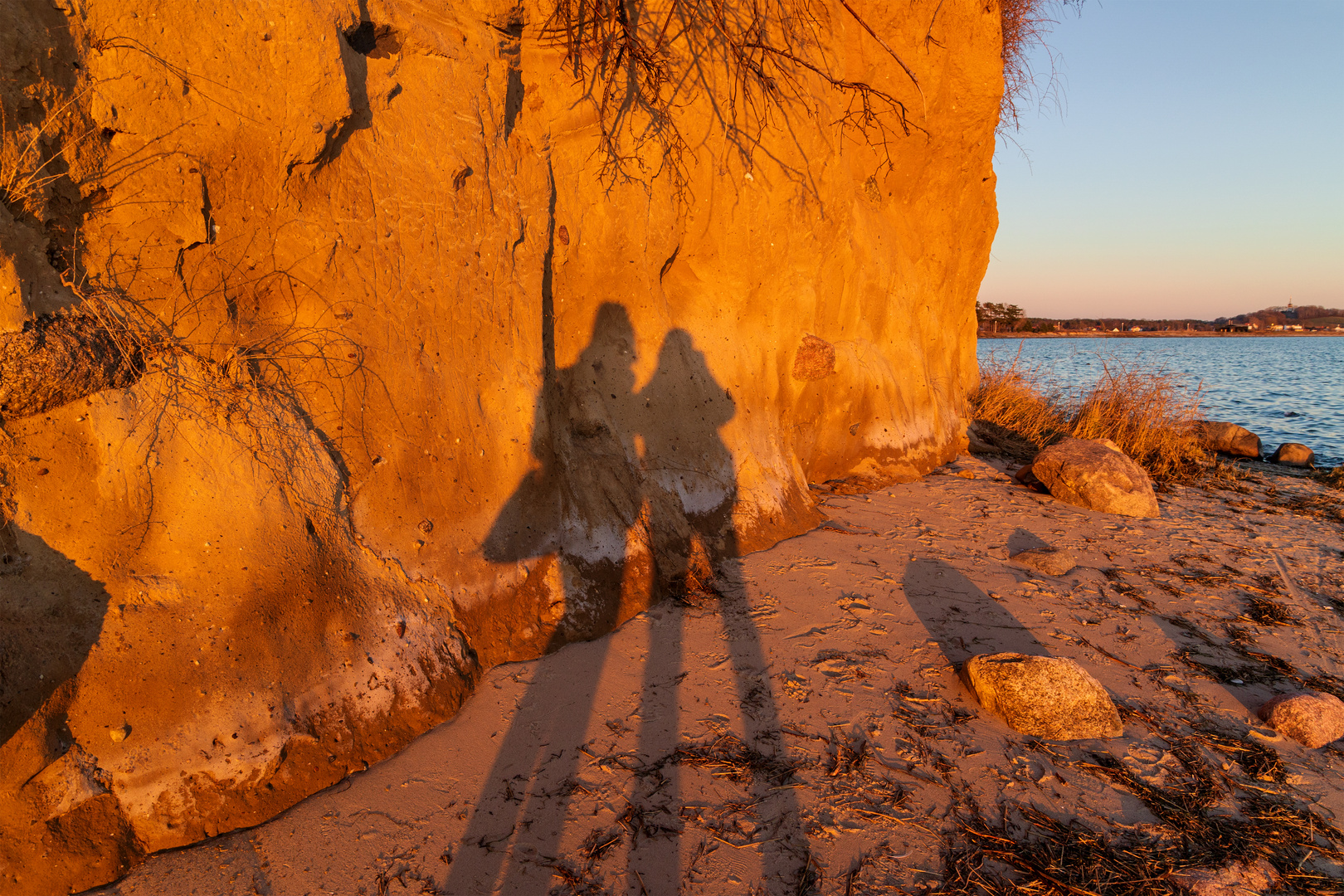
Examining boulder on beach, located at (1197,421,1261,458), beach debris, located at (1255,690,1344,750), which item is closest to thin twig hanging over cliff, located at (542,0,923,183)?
beach debris, located at (1255,690,1344,750)

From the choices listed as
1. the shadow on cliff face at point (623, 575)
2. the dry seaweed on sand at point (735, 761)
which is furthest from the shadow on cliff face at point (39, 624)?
the dry seaweed on sand at point (735, 761)

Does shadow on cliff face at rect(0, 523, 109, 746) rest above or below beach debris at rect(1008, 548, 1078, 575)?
above

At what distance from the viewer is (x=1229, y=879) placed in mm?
2404

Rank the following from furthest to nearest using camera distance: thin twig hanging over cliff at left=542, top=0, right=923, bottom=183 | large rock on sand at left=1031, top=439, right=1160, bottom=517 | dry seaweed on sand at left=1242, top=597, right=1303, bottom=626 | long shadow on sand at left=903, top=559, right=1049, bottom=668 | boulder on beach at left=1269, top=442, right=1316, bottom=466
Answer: boulder on beach at left=1269, top=442, right=1316, bottom=466 < large rock on sand at left=1031, top=439, right=1160, bottom=517 < dry seaweed on sand at left=1242, top=597, right=1303, bottom=626 < thin twig hanging over cliff at left=542, top=0, right=923, bottom=183 < long shadow on sand at left=903, top=559, right=1049, bottom=668

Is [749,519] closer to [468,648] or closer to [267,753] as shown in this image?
[468,648]

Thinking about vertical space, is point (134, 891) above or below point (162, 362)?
below

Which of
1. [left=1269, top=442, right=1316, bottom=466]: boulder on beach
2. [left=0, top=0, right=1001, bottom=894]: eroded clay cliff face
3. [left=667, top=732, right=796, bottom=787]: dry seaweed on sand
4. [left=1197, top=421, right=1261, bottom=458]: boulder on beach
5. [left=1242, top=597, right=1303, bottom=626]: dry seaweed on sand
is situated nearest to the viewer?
[left=0, top=0, right=1001, bottom=894]: eroded clay cliff face

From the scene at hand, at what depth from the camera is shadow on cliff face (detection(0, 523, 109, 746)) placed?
2297mm

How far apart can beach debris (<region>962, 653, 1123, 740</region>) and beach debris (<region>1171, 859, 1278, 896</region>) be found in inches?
27.7

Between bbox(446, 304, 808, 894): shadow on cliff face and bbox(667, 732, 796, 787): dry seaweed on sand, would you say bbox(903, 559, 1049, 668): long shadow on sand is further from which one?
bbox(667, 732, 796, 787): dry seaweed on sand

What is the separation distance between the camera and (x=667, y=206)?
4.74m

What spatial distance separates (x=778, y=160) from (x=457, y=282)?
2.99 m

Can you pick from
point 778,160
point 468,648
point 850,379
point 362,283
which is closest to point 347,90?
point 362,283

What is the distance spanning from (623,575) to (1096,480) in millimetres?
5197
